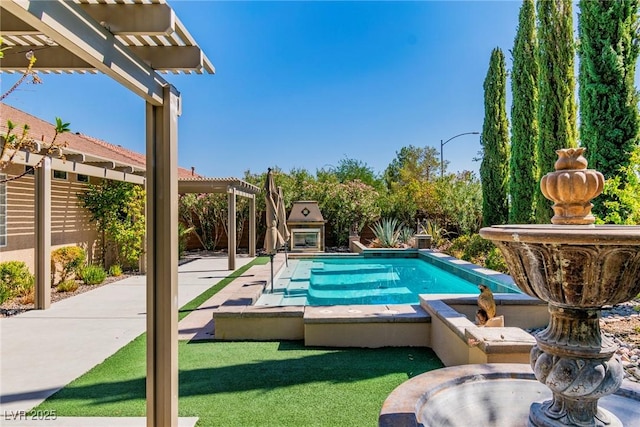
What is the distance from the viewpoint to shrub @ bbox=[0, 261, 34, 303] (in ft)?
23.7

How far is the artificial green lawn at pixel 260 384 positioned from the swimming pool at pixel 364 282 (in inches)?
108

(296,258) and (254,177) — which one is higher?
(254,177)

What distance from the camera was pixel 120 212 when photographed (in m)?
11.4

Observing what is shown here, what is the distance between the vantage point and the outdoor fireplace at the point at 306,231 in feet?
51.9

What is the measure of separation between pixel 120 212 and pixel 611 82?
12.9m

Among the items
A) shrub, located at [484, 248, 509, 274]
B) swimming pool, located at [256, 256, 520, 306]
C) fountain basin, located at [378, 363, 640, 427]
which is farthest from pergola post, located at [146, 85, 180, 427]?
shrub, located at [484, 248, 509, 274]

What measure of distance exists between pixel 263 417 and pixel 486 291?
2887mm

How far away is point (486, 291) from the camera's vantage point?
4.51 metres

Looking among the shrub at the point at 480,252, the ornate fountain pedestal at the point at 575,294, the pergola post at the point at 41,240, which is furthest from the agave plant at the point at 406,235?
the ornate fountain pedestal at the point at 575,294

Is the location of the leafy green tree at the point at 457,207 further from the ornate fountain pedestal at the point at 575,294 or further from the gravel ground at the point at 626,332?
the ornate fountain pedestal at the point at 575,294

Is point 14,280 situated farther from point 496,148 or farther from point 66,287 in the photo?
point 496,148

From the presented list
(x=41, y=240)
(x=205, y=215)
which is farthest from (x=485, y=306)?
(x=205, y=215)

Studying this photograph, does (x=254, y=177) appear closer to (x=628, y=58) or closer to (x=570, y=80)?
(x=570, y=80)

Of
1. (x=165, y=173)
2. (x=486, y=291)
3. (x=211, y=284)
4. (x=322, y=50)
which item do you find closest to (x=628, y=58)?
(x=486, y=291)
